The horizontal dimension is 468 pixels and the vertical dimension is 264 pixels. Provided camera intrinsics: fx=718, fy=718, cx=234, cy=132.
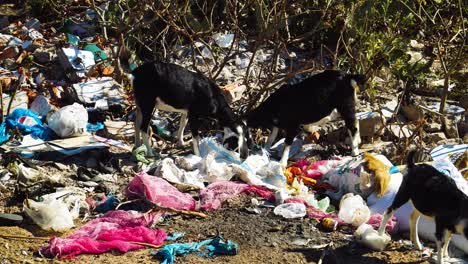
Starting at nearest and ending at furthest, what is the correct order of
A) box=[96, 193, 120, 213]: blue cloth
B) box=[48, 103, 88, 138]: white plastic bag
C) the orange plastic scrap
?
box=[96, 193, 120, 213]: blue cloth, the orange plastic scrap, box=[48, 103, 88, 138]: white plastic bag

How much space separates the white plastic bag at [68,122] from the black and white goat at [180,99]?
667mm

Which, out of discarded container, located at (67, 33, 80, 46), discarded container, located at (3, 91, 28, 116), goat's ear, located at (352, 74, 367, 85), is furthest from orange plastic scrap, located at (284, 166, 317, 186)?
discarded container, located at (67, 33, 80, 46)

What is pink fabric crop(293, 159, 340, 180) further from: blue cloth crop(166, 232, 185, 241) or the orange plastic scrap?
blue cloth crop(166, 232, 185, 241)

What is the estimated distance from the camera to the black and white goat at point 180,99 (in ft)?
25.7

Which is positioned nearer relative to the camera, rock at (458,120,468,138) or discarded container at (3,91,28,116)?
discarded container at (3,91,28,116)

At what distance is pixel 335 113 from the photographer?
27.2 ft

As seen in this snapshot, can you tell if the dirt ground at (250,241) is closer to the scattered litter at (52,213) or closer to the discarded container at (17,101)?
the scattered litter at (52,213)

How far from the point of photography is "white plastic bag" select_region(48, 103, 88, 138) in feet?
26.6

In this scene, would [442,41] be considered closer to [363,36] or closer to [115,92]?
[363,36]

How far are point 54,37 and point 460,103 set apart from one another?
5871 mm

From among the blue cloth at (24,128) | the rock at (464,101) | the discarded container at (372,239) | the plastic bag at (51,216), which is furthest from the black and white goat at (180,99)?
the rock at (464,101)

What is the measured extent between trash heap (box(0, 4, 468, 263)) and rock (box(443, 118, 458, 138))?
0.01 metres

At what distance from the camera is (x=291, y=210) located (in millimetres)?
6441

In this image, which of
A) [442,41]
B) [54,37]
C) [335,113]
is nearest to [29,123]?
[54,37]
